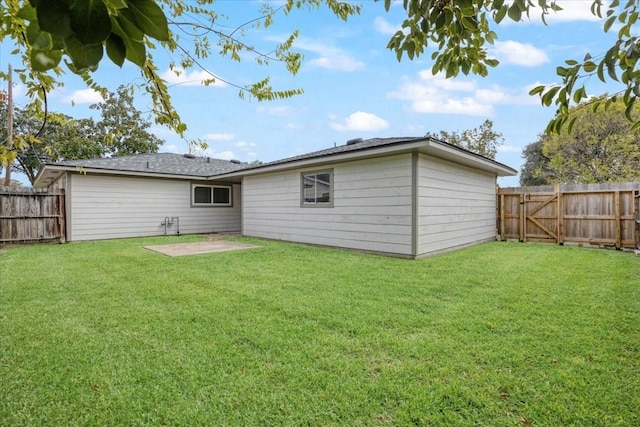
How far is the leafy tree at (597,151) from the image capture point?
14086mm

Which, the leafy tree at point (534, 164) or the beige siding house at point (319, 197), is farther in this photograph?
the leafy tree at point (534, 164)

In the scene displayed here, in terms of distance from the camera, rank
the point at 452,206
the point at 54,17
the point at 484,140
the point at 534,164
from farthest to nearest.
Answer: the point at 484,140 → the point at 534,164 → the point at 452,206 → the point at 54,17

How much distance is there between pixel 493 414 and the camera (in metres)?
1.92

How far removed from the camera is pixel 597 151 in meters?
15.5

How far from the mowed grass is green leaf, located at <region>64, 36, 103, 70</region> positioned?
6.28 feet

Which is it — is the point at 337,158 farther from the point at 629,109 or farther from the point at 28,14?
the point at 28,14

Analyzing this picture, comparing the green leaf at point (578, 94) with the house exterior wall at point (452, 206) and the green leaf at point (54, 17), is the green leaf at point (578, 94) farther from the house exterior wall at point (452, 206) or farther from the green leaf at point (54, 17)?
the house exterior wall at point (452, 206)

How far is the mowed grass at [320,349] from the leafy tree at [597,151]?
1261 cm

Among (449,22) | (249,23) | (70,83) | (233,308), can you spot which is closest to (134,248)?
(233,308)

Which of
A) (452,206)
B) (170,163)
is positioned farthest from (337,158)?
(170,163)

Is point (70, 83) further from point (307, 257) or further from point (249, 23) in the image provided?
point (307, 257)

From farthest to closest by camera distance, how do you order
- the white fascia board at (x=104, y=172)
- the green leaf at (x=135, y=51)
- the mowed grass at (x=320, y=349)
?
the white fascia board at (x=104, y=172) → the mowed grass at (x=320, y=349) → the green leaf at (x=135, y=51)

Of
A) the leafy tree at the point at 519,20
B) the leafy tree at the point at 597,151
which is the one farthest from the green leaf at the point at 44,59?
the leafy tree at the point at 597,151

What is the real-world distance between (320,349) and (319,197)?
21.1ft
